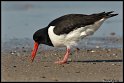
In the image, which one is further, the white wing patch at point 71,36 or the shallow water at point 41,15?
the shallow water at point 41,15

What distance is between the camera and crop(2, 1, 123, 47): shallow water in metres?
18.5

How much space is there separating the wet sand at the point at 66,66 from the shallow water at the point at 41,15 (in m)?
2.05

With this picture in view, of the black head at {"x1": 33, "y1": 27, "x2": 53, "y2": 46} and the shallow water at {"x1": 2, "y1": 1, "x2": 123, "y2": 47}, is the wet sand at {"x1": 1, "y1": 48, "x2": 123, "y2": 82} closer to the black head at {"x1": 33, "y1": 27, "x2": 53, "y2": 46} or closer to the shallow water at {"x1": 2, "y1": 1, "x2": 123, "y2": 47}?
the black head at {"x1": 33, "y1": 27, "x2": 53, "y2": 46}

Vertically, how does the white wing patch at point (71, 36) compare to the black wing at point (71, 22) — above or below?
below

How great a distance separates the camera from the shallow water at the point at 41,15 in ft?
60.5

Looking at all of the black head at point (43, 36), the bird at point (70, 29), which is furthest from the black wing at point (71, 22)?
the black head at point (43, 36)

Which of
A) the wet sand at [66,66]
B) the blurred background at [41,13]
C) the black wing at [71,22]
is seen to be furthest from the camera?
the blurred background at [41,13]

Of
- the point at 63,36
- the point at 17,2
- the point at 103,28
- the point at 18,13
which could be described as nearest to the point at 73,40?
the point at 63,36

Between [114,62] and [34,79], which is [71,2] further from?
[34,79]

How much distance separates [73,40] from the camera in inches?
518

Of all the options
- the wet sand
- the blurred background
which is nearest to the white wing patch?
the wet sand

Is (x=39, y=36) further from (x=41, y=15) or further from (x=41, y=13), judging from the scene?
(x=41, y=13)

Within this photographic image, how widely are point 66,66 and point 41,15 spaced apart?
10505mm

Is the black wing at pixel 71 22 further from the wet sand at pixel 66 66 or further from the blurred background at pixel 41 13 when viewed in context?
the blurred background at pixel 41 13
